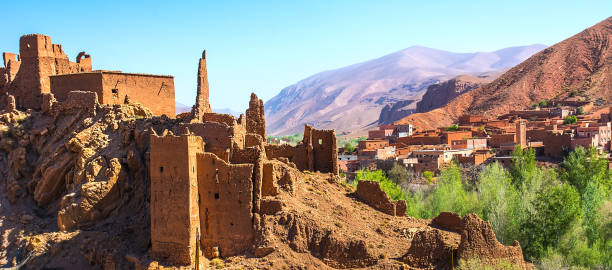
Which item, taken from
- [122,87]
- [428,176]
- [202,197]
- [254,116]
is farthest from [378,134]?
[202,197]

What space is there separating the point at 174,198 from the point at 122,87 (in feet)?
30.8

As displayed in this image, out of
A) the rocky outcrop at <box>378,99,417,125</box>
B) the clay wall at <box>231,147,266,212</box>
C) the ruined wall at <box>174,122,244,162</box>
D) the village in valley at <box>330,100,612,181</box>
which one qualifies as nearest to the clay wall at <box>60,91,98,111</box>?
the ruined wall at <box>174,122,244,162</box>

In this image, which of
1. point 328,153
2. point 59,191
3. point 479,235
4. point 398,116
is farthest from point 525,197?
point 398,116

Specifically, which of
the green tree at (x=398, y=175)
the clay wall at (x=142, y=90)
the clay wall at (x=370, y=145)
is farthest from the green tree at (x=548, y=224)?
the clay wall at (x=370, y=145)

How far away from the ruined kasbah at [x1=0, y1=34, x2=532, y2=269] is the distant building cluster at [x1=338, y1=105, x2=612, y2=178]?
27875 millimetres

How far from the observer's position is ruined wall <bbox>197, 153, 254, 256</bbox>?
19625 mm

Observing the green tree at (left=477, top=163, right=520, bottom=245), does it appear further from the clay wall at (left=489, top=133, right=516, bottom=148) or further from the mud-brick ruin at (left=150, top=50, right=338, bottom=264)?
the clay wall at (left=489, top=133, right=516, bottom=148)

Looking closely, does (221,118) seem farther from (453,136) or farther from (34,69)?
(453,136)

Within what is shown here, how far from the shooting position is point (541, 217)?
85.9 ft

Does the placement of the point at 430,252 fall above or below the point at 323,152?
below

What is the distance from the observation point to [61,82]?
27531mm

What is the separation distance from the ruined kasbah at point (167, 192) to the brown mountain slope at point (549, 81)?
76.4m

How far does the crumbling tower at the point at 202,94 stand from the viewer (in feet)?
82.3

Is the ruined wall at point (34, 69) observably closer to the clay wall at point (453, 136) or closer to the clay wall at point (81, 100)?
the clay wall at point (81, 100)
